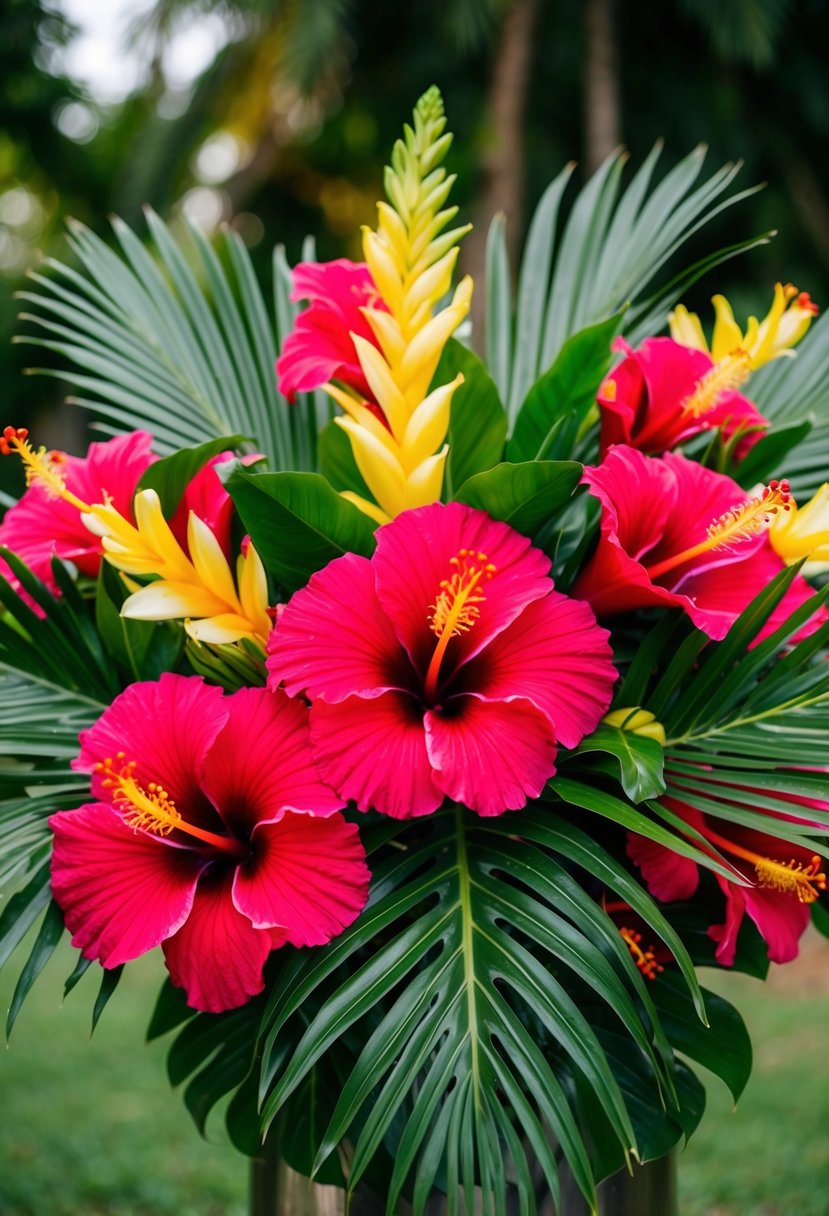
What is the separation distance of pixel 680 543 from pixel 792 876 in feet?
0.72

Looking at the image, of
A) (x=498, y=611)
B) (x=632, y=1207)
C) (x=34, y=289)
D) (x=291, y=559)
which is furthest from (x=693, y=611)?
(x=34, y=289)

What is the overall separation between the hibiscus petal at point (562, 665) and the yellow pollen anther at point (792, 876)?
14 centimetres

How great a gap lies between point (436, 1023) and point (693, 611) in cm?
28

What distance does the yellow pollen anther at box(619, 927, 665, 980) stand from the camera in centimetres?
70

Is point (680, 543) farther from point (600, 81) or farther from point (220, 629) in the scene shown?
point (600, 81)

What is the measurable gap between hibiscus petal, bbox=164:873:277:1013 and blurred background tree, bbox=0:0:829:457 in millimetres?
3543

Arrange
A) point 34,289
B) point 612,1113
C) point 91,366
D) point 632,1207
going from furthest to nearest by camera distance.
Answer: point 34,289
point 91,366
point 632,1207
point 612,1113

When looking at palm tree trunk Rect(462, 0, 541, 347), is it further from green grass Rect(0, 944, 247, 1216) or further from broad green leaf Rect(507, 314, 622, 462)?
broad green leaf Rect(507, 314, 622, 462)

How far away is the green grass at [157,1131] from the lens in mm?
1915

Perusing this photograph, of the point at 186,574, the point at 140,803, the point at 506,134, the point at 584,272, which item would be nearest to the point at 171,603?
the point at 186,574

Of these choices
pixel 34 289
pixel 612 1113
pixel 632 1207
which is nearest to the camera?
pixel 612 1113

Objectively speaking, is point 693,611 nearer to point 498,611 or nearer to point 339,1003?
point 498,611

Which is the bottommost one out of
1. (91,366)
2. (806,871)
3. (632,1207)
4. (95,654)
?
(632,1207)

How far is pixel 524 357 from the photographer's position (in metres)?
1.05
